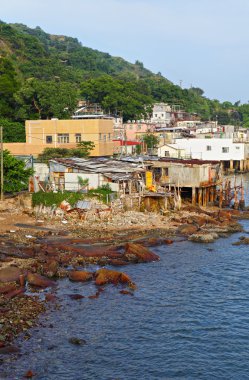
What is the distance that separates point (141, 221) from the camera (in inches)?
1806

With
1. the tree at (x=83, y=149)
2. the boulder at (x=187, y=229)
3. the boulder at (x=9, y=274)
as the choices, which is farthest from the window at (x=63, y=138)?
the boulder at (x=9, y=274)

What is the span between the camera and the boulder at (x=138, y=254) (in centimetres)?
3622

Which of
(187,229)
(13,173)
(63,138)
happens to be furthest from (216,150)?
(187,229)

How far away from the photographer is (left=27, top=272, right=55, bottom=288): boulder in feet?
100

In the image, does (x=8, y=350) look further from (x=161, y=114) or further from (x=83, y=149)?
(x=161, y=114)

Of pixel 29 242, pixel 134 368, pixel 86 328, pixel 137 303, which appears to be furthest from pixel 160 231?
pixel 134 368

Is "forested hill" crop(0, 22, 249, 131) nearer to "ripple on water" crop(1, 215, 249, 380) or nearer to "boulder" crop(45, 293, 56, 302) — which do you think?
"ripple on water" crop(1, 215, 249, 380)

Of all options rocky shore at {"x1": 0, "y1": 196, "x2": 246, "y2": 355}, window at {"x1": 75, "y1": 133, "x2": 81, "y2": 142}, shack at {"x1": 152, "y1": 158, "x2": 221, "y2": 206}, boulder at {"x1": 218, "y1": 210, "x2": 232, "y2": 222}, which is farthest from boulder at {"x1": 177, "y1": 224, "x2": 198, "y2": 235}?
window at {"x1": 75, "y1": 133, "x2": 81, "y2": 142}

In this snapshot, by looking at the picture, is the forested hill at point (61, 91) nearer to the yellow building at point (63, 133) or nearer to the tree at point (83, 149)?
the yellow building at point (63, 133)

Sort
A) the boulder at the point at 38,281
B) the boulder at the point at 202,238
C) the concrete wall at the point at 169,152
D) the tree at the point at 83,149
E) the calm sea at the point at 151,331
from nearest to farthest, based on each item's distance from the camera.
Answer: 1. the calm sea at the point at 151,331
2. the boulder at the point at 38,281
3. the boulder at the point at 202,238
4. the tree at the point at 83,149
5. the concrete wall at the point at 169,152

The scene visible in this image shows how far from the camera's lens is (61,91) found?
254ft

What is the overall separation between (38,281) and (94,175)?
63.3 feet

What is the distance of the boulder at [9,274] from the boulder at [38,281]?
2.40ft

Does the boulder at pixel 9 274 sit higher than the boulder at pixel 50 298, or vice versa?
the boulder at pixel 9 274
